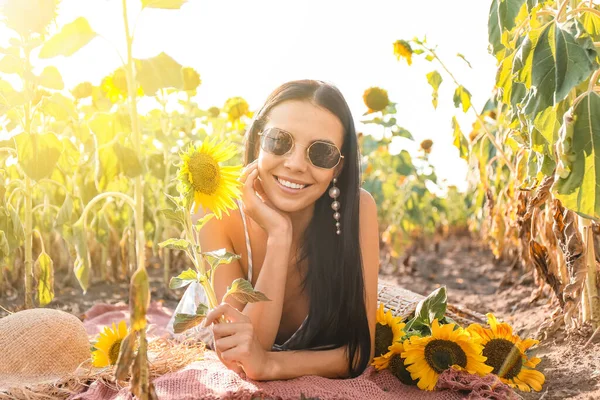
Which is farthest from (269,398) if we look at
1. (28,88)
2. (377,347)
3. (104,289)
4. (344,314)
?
(104,289)

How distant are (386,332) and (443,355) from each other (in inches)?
11.7

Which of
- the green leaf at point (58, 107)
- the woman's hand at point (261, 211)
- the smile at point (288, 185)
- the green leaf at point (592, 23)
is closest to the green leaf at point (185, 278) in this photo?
the woman's hand at point (261, 211)

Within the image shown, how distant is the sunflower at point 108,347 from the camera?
2.00 m

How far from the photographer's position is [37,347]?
2.05 meters

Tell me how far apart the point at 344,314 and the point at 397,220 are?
131 inches

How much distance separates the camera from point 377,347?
85.6 inches

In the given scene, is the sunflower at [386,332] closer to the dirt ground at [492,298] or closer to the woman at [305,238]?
the woman at [305,238]

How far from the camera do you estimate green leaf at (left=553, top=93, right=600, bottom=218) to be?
1662 millimetres

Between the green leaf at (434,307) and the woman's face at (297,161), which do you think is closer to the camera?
the woman's face at (297,161)

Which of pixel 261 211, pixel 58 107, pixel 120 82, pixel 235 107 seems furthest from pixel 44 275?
pixel 235 107

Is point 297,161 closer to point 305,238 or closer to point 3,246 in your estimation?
point 305,238

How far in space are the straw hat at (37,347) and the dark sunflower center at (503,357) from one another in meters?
1.30

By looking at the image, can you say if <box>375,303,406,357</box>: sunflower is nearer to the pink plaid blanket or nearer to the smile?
the pink plaid blanket

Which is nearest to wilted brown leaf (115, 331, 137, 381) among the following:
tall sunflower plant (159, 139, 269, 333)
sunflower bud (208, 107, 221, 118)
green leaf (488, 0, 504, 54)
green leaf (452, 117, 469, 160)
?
tall sunflower plant (159, 139, 269, 333)
